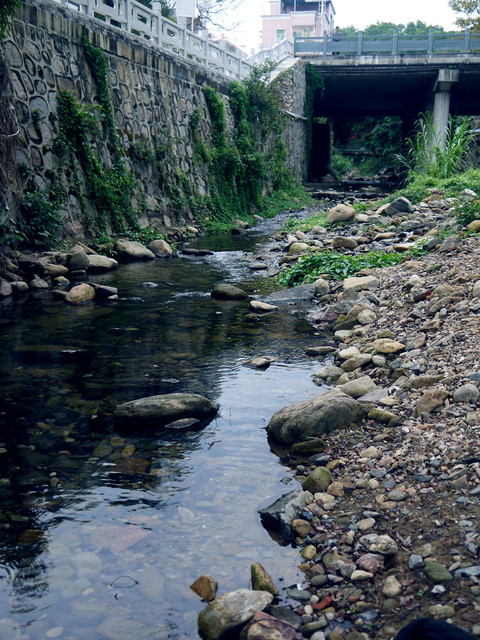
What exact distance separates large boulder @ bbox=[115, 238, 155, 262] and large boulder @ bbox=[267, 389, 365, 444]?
7576 mm

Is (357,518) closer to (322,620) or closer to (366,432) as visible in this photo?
(322,620)

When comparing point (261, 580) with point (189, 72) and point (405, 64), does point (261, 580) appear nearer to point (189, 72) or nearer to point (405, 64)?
point (189, 72)

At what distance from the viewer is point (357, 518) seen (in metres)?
2.65

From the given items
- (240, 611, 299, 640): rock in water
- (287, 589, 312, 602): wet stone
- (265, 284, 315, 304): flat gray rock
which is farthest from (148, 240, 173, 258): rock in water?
(240, 611, 299, 640): rock in water

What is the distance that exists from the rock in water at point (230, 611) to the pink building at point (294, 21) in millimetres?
59379

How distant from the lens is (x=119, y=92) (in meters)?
12.3

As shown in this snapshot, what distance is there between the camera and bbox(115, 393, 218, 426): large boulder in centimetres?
379

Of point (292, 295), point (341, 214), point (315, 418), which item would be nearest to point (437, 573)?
point (315, 418)

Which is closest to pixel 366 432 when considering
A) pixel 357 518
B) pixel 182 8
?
pixel 357 518

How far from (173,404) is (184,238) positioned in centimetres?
999

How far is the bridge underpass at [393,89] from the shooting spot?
2467 centimetres

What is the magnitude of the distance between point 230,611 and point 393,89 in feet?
101

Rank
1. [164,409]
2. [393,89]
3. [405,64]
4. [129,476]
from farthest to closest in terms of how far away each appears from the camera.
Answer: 1. [393,89]
2. [405,64]
3. [164,409]
4. [129,476]

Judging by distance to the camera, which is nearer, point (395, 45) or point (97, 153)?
point (97, 153)
